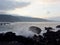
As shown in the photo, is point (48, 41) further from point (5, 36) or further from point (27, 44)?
point (5, 36)

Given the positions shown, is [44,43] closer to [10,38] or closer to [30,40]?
[30,40]

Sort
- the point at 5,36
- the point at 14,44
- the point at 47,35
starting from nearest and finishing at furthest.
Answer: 1. the point at 14,44
2. the point at 5,36
3. the point at 47,35

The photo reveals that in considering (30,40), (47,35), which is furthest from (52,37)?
(30,40)

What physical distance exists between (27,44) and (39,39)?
65.1 inches

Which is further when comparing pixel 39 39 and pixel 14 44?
pixel 39 39

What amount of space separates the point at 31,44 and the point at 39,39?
1313 millimetres

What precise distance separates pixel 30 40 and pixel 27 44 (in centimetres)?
68

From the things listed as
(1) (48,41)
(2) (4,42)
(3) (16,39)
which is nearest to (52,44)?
(1) (48,41)

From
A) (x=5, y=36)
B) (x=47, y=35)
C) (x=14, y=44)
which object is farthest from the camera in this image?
(x=47, y=35)

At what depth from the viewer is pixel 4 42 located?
57.3ft

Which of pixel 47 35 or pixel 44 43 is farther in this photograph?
pixel 47 35

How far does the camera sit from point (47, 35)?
19234 millimetres

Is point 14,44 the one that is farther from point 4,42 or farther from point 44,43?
point 44,43

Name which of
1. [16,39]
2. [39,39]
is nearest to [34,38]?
[39,39]
